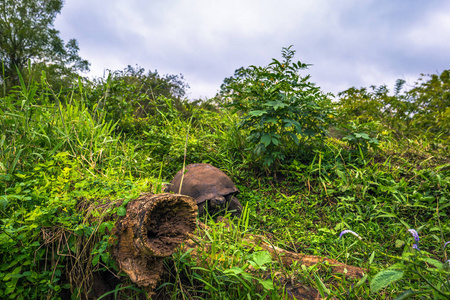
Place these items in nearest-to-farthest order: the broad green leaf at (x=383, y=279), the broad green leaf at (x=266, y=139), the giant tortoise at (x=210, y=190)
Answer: the broad green leaf at (x=383, y=279)
the giant tortoise at (x=210, y=190)
the broad green leaf at (x=266, y=139)

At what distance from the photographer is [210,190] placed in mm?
3180

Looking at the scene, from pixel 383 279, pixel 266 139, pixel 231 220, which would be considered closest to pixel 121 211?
pixel 383 279

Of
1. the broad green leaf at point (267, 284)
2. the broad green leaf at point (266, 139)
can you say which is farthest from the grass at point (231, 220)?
the broad green leaf at point (266, 139)

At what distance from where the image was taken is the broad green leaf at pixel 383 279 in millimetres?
1132

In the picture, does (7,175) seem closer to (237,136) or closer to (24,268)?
(24,268)

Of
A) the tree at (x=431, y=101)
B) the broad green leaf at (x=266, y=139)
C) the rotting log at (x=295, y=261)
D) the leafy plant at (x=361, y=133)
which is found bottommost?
the rotting log at (x=295, y=261)

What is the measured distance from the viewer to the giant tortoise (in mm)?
3115

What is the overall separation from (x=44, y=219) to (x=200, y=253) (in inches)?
40.9

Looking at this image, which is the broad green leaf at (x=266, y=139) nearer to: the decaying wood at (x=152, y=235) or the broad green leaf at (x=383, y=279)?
the decaying wood at (x=152, y=235)

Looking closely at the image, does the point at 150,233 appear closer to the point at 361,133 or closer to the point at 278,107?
the point at 278,107

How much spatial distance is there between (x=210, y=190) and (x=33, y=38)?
26.2 metres

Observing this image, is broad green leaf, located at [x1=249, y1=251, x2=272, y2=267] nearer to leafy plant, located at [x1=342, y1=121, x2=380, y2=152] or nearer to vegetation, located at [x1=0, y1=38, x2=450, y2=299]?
vegetation, located at [x1=0, y1=38, x2=450, y2=299]

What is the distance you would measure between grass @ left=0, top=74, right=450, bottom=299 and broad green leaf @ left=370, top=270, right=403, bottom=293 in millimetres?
120

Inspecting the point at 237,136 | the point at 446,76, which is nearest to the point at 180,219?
the point at 237,136
